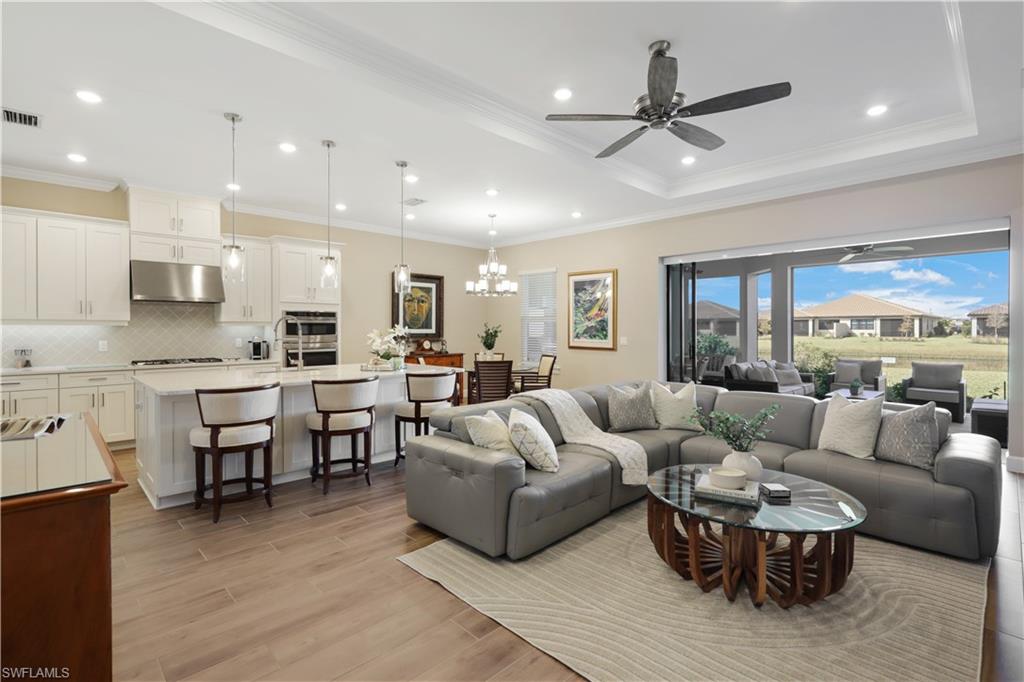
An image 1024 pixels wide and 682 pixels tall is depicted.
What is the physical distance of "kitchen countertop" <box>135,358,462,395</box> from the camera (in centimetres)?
361

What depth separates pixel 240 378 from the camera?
4141mm

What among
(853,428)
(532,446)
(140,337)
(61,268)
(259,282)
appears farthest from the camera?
(259,282)

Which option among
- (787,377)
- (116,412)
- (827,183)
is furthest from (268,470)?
(787,377)

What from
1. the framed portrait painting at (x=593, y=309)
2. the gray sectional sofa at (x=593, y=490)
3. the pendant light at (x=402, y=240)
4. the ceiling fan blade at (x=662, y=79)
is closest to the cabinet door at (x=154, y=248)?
the pendant light at (x=402, y=240)

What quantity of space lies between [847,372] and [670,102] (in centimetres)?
695

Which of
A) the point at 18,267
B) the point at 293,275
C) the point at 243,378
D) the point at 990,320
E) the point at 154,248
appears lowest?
the point at 243,378

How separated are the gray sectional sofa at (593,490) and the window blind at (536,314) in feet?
15.1

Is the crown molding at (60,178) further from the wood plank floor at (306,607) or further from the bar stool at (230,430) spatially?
the wood plank floor at (306,607)

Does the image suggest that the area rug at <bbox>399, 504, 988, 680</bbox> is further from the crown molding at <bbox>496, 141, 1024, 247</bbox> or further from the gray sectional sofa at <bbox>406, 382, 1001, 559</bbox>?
the crown molding at <bbox>496, 141, 1024, 247</bbox>

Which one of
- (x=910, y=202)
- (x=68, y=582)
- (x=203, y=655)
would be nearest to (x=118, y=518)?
(x=203, y=655)

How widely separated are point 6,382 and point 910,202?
29.6 feet

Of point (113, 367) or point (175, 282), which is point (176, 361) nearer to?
point (113, 367)

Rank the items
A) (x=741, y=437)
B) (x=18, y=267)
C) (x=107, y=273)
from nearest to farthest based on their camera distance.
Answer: (x=741, y=437), (x=18, y=267), (x=107, y=273)

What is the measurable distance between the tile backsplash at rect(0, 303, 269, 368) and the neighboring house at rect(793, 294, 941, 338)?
9.00 metres
